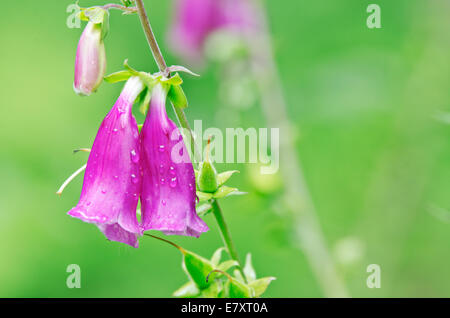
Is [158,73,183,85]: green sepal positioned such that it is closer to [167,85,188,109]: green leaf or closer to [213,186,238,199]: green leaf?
[167,85,188,109]: green leaf

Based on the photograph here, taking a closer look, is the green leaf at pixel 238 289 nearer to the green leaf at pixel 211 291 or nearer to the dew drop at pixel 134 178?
the green leaf at pixel 211 291

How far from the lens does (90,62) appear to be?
66 cm

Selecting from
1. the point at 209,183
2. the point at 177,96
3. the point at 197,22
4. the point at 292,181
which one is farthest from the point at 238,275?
the point at 197,22

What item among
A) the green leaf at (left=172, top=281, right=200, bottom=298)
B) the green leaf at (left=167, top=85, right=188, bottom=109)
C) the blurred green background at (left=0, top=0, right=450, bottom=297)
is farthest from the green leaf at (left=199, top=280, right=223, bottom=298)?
the blurred green background at (left=0, top=0, right=450, bottom=297)

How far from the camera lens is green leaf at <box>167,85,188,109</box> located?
694 mm

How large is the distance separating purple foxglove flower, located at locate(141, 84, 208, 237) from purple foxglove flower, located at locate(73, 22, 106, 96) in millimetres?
71

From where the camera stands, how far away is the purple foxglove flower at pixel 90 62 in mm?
664

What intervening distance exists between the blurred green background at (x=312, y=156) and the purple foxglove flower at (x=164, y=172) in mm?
903

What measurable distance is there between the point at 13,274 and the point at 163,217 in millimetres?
1292

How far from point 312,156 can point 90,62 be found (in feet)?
5.32

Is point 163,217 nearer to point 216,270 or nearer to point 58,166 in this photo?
point 216,270

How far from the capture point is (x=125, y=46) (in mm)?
2396

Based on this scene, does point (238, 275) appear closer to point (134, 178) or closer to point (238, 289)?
point (238, 289)
